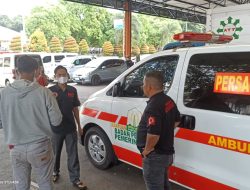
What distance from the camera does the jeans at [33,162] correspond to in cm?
272

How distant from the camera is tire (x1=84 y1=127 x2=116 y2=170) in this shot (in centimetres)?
429

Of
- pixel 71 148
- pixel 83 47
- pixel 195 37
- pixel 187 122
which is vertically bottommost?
pixel 71 148

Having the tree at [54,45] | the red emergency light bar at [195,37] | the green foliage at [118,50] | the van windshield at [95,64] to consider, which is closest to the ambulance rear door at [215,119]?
the red emergency light bar at [195,37]

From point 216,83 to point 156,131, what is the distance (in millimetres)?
788

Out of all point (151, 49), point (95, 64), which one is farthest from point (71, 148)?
point (151, 49)

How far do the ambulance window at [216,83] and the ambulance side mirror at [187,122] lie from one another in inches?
4.8

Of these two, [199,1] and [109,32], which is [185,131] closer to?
[199,1]

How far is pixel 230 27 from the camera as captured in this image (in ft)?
18.8

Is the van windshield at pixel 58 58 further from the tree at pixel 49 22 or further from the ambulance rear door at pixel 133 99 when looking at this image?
the tree at pixel 49 22

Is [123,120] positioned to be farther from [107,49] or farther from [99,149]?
[107,49]

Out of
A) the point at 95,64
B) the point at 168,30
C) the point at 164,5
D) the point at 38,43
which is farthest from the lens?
the point at 168,30

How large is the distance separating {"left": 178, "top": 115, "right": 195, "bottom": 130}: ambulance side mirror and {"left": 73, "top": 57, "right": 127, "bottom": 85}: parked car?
14061 mm

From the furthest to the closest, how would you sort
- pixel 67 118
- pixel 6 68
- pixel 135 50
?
pixel 135 50
pixel 6 68
pixel 67 118

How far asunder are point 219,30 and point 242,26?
1.70 ft
